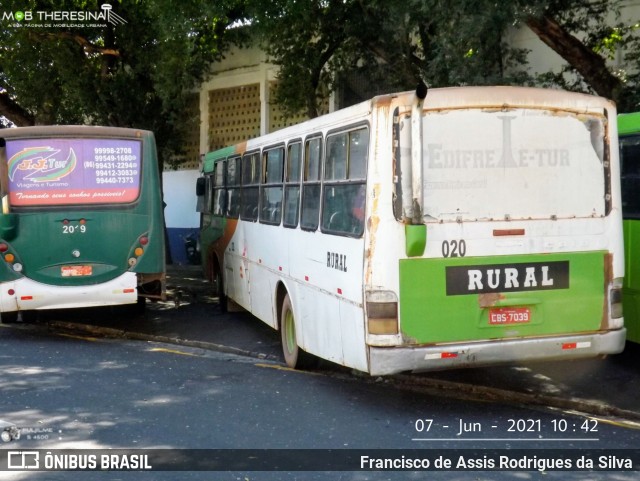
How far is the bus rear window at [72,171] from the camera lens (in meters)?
11.3

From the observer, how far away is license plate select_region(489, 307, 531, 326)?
7195 millimetres

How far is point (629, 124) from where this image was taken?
29.4 ft

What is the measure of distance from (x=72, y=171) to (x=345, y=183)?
5.31 m

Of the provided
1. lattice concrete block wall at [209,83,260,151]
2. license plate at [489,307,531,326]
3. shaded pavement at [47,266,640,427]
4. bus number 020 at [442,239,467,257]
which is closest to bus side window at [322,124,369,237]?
bus number 020 at [442,239,467,257]

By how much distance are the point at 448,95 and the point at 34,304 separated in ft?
22.4

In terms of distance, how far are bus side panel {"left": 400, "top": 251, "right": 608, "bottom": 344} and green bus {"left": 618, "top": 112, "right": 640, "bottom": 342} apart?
5.04 ft

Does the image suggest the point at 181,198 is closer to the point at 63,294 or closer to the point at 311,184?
the point at 63,294

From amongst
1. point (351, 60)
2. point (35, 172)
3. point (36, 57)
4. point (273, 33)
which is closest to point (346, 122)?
point (35, 172)

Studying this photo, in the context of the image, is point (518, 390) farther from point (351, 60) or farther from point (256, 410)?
point (351, 60)

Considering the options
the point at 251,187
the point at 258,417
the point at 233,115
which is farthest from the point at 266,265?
the point at 233,115

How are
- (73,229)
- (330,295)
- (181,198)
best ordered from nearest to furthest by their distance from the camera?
(330,295), (73,229), (181,198)

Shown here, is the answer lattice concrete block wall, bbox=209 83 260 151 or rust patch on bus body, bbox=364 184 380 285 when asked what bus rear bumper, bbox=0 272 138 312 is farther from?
lattice concrete block wall, bbox=209 83 260 151

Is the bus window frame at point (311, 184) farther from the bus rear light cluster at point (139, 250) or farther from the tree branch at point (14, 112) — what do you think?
the tree branch at point (14, 112)

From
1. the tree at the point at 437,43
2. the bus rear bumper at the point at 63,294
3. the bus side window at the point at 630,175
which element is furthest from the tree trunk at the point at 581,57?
the bus rear bumper at the point at 63,294
